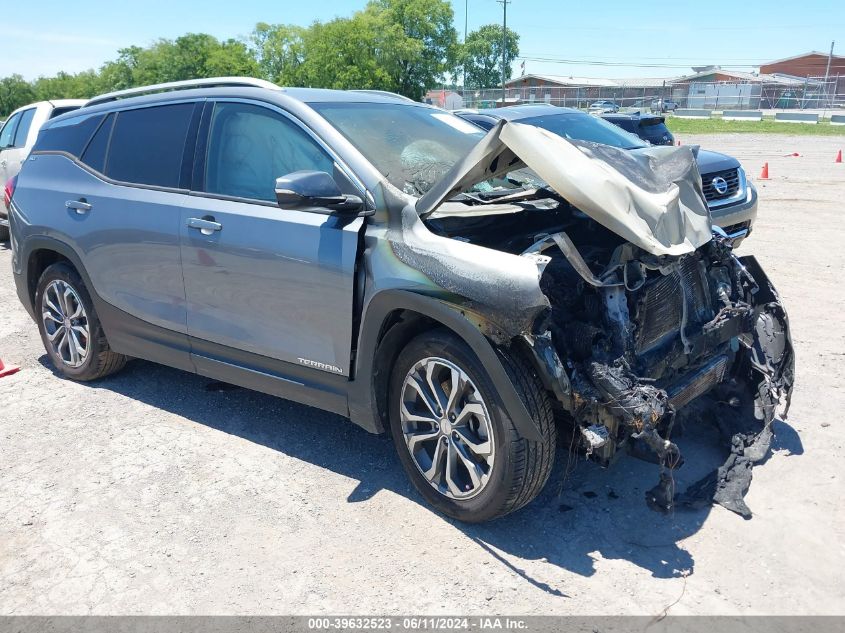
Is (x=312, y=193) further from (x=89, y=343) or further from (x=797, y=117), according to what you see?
(x=797, y=117)

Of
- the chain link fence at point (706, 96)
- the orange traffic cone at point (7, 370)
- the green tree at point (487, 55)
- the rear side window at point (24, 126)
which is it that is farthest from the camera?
the green tree at point (487, 55)

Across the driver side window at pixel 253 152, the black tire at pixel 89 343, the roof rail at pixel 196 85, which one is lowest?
the black tire at pixel 89 343

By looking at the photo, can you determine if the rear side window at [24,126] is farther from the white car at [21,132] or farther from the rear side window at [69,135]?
the rear side window at [69,135]

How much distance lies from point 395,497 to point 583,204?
1.80 m

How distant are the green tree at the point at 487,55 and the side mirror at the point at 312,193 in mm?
110996

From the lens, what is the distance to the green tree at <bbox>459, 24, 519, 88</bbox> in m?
109

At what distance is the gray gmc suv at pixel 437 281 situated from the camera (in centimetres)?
321

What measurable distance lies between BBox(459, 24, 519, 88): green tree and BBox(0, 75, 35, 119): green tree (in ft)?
204

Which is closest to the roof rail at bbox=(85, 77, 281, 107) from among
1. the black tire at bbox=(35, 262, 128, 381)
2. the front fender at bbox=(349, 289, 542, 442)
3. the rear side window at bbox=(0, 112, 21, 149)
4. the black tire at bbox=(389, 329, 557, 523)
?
the black tire at bbox=(35, 262, 128, 381)

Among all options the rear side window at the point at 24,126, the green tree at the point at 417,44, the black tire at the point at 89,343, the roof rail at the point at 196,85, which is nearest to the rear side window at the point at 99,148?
the roof rail at the point at 196,85

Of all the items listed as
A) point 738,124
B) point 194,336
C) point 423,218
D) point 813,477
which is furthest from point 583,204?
point 738,124

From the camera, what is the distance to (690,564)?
10.5 feet

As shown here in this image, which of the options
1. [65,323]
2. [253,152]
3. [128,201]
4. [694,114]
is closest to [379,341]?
[253,152]

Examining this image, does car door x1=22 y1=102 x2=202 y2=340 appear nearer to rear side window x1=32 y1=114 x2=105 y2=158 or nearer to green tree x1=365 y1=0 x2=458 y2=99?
rear side window x1=32 y1=114 x2=105 y2=158
